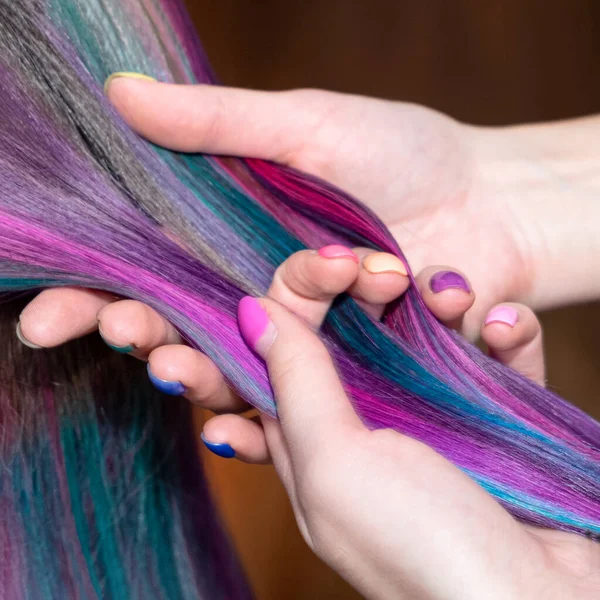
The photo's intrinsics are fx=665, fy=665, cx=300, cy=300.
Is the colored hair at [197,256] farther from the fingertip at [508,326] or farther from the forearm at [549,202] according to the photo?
the forearm at [549,202]

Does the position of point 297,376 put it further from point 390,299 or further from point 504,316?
point 504,316

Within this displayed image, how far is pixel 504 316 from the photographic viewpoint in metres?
0.67

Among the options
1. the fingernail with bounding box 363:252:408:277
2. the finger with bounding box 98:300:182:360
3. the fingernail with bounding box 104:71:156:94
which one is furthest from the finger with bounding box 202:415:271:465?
the fingernail with bounding box 104:71:156:94

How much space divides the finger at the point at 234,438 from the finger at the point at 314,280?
5.0 inches

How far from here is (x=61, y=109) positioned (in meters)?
0.63

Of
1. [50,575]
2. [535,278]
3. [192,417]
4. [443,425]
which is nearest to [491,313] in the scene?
[443,425]

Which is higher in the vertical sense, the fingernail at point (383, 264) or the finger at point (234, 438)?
the fingernail at point (383, 264)

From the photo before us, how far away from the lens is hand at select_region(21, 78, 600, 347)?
0.66 m

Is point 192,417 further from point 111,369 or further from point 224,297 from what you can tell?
point 224,297

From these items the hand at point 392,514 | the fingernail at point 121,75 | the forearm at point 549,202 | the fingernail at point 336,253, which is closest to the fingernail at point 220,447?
the hand at point 392,514

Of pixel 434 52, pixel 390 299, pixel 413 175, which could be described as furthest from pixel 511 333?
pixel 434 52

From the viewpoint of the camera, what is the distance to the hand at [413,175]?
2.16 ft

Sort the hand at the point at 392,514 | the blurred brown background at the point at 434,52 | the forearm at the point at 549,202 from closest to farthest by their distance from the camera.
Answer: the hand at the point at 392,514 < the forearm at the point at 549,202 < the blurred brown background at the point at 434,52

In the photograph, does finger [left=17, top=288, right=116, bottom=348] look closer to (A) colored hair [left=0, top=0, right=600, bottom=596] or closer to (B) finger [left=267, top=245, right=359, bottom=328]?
(A) colored hair [left=0, top=0, right=600, bottom=596]
